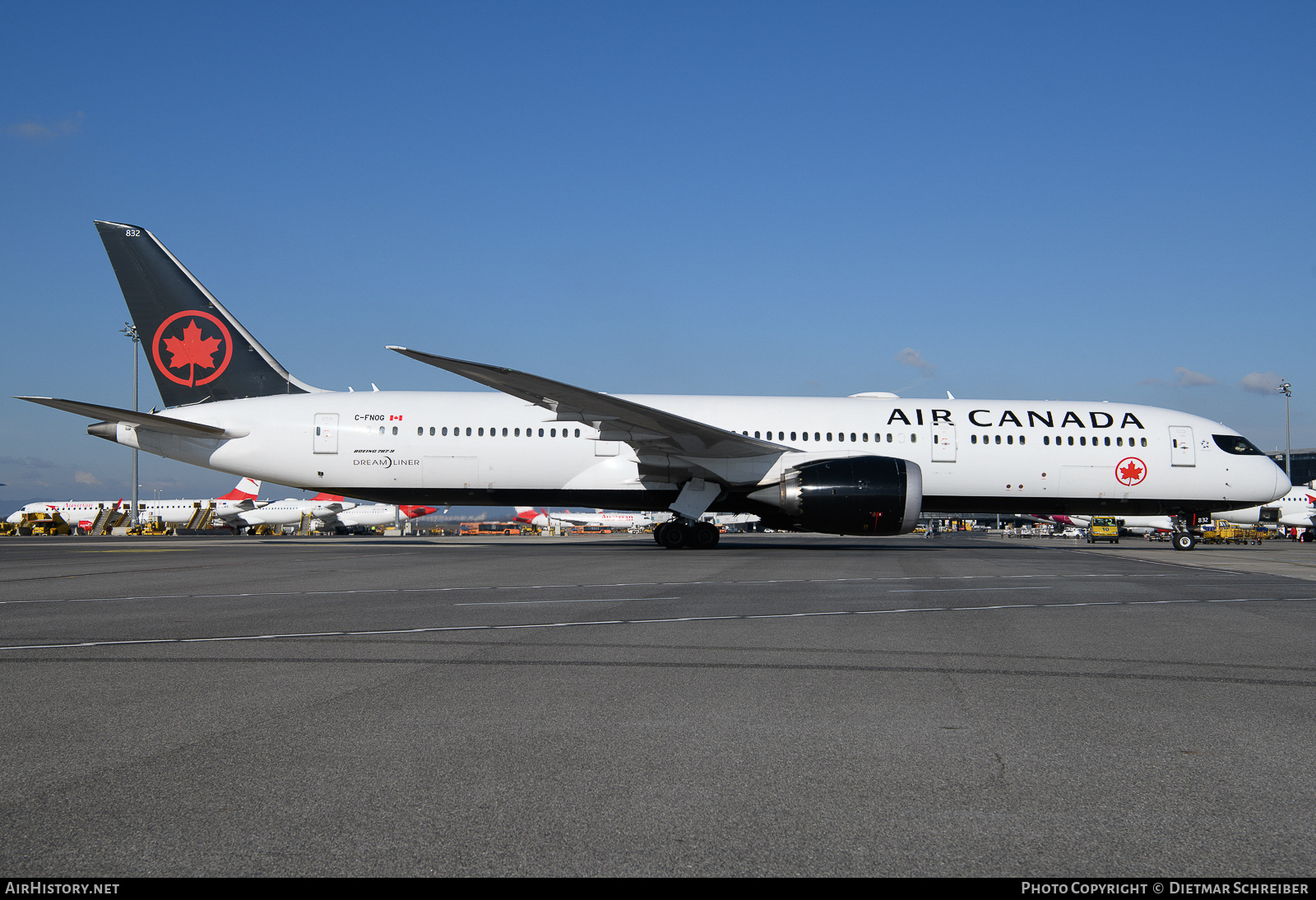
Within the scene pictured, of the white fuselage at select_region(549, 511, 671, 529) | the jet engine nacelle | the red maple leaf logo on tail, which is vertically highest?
the red maple leaf logo on tail

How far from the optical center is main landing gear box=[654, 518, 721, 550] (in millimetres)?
21312

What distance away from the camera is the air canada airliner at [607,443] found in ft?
69.0

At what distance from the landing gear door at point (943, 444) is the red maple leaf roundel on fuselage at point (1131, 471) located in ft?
14.2

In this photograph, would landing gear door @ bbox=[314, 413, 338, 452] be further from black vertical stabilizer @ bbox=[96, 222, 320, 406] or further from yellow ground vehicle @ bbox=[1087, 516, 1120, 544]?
yellow ground vehicle @ bbox=[1087, 516, 1120, 544]

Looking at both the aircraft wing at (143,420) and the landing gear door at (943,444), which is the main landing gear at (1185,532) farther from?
the aircraft wing at (143,420)

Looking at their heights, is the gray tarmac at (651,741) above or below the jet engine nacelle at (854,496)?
below

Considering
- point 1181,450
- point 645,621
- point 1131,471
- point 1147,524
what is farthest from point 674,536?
point 1147,524

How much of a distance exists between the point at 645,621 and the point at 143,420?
1762 cm

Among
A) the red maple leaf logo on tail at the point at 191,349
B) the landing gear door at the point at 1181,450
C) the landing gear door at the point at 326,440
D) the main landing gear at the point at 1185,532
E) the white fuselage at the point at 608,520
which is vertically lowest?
the white fuselage at the point at 608,520

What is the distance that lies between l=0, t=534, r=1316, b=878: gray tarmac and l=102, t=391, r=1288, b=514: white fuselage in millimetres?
12546

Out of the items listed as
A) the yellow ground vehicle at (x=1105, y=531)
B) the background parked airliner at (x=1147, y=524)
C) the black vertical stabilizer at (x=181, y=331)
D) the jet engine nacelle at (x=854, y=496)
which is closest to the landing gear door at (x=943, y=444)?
the jet engine nacelle at (x=854, y=496)

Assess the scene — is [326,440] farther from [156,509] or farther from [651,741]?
[156,509]

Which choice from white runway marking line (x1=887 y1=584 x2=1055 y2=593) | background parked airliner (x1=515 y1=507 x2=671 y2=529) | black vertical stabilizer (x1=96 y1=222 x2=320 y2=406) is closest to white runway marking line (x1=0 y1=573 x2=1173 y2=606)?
white runway marking line (x1=887 y1=584 x2=1055 y2=593)
